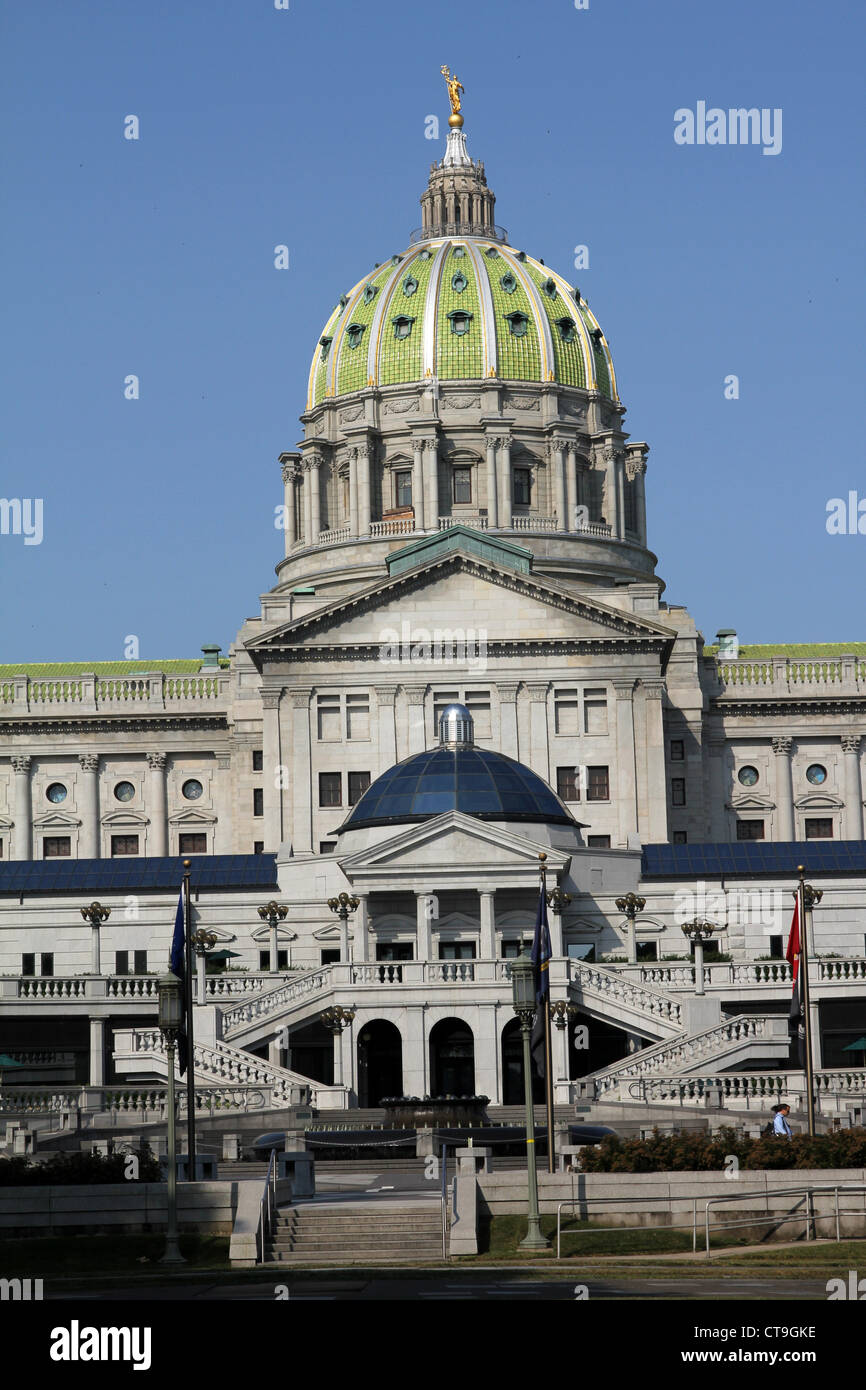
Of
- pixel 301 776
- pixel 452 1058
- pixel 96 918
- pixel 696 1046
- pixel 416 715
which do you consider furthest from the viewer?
pixel 301 776

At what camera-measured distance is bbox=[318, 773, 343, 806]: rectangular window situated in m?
104

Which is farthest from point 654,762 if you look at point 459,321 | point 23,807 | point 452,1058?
point 459,321

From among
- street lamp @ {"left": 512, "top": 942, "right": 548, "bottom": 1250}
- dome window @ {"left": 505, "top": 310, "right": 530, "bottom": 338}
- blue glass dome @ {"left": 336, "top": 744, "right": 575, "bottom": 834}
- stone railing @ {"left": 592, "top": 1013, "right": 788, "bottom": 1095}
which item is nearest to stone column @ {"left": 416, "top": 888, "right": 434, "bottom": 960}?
blue glass dome @ {"left": 336, "top": 744, "right": 575, "bottom": 834}

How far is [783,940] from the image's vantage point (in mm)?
90188

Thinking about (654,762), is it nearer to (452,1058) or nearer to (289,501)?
(452,1058)

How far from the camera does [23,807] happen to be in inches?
4791

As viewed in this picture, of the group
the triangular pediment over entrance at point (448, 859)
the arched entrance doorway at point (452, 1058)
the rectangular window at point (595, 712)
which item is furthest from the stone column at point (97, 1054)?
the rectangular window at point (595, 712)

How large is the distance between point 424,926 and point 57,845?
42.7 meters

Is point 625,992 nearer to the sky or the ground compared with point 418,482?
nearer to the ground

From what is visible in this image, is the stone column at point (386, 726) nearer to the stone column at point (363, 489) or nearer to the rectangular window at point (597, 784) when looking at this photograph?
the rectangular window at point (597, 784)

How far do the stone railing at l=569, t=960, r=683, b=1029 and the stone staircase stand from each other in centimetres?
3586

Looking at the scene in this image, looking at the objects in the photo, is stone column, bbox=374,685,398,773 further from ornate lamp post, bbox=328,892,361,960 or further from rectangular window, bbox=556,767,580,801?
ornate lamp post, bbox=328,892,361,960

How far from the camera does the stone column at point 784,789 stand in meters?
119

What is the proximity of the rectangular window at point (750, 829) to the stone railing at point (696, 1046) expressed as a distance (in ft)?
165
